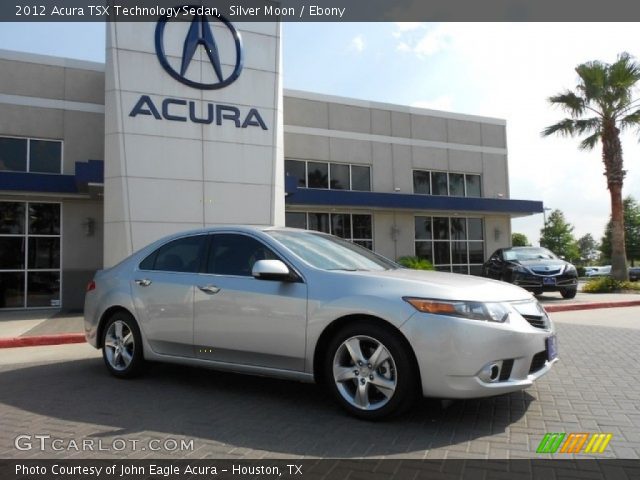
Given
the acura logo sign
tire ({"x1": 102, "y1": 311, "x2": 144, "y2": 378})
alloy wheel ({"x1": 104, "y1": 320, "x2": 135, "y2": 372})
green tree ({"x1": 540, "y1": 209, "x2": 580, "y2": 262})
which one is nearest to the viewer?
tire ({"x1": 102, "y1": 311, "x2": 144, "y2": 378})

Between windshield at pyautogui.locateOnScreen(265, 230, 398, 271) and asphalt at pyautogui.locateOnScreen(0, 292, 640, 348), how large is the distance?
5647mm

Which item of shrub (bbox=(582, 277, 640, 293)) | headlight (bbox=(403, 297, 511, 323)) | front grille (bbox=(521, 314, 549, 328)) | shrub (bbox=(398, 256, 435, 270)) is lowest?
shrub (bbox=(582, 277, 640, 293))

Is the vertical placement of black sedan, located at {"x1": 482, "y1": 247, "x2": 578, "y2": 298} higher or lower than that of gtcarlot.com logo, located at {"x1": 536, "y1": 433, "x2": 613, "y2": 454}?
higher

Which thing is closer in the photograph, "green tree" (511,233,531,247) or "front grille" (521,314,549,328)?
"front grille" (521,314,549,328)

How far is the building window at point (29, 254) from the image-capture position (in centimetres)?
1460

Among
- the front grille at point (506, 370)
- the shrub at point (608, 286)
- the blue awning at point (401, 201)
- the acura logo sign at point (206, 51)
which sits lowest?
the shrub at point (608, 286)

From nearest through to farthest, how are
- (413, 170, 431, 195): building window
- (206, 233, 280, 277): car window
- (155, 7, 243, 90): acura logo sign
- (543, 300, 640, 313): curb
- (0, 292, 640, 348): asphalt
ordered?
(206, 233, 280, 277): car window < (0, 292, 640, 348): asphalt < (543, 300, 640, 313): curb < (155, 7, 243, 90): acura logo sign < (413, 170, 431, 195): building window

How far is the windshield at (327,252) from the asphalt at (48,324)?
18.5ft

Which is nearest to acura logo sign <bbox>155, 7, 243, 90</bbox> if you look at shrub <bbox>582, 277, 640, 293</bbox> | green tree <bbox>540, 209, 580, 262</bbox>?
shrub <bbox>582, 277, 640, 293</bbox>

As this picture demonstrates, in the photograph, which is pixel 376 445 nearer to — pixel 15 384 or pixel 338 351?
pixel 338 351

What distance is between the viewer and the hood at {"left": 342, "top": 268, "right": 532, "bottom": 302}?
152 inches

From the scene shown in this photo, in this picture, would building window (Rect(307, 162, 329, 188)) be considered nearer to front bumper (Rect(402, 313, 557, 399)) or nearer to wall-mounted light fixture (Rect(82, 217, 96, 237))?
wall-mounted light fixture (Rect(82, 217, 96, 237))

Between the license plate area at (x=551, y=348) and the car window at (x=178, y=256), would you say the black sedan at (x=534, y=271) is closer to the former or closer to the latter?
the license plate area at (x=551, y=348)
